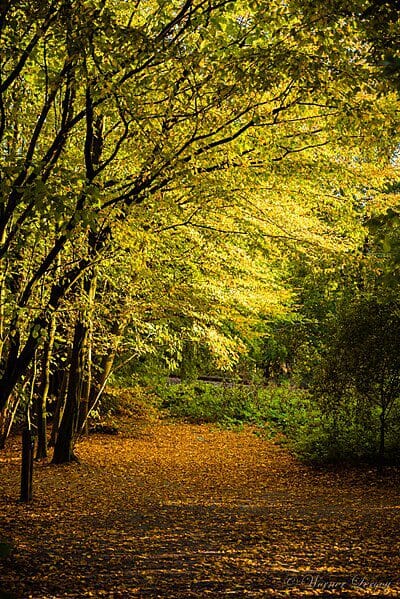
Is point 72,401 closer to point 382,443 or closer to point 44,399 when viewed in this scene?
point 44,399

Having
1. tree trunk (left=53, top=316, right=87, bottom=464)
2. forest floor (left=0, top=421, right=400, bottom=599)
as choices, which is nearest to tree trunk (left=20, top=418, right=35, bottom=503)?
forest floor (left=0, top=421, right=400, bottom=599)

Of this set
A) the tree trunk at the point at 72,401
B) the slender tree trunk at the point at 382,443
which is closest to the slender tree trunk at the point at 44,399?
the tree trunk at the point at 72,401

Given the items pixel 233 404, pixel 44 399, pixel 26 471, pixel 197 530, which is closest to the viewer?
pixel 197 530

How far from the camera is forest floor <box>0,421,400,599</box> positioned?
461 cm

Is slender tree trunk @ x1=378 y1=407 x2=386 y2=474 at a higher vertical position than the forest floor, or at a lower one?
higher

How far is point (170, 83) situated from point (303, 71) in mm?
1167

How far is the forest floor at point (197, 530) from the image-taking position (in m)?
4.61

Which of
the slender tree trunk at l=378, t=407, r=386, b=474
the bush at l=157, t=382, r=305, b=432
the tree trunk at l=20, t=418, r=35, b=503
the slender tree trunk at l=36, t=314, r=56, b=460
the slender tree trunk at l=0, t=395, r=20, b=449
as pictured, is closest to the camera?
the tree trunk at l=20, t=418, r=35, b=503

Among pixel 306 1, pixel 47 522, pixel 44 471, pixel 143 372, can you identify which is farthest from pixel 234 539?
pixel 143 372

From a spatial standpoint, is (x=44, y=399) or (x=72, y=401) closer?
(x=72, y=401)

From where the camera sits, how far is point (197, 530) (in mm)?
6590

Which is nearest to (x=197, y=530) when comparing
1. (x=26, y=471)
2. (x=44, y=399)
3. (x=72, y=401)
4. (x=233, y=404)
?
(x=26, y=471)

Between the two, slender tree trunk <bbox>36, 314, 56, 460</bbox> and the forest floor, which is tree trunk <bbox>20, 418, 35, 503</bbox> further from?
slender tree trunk <bbox>36, 314, 56, 460</bbox>

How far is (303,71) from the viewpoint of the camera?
564cm
